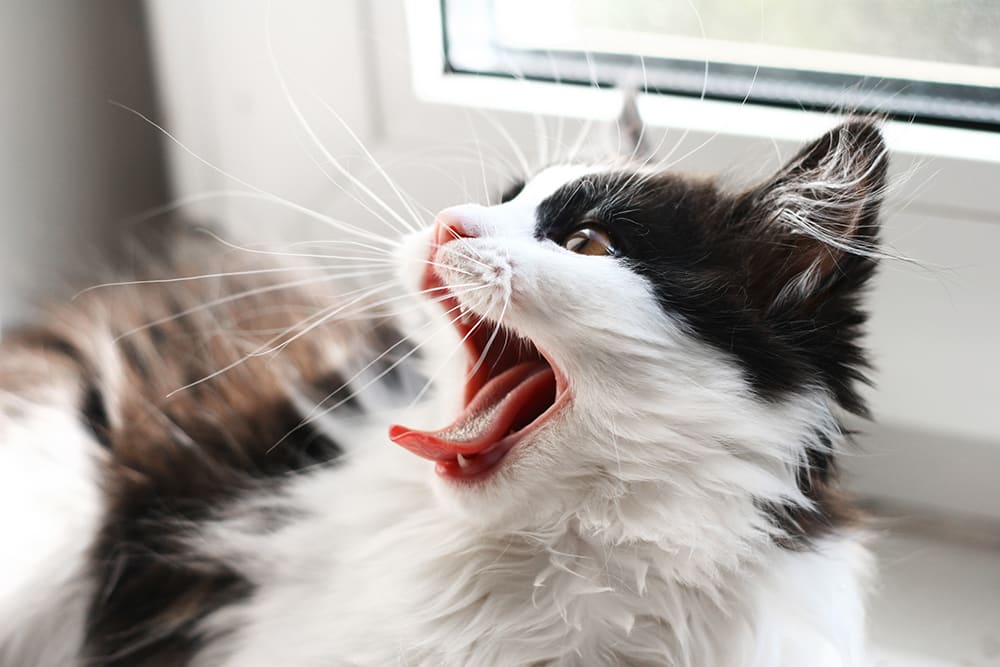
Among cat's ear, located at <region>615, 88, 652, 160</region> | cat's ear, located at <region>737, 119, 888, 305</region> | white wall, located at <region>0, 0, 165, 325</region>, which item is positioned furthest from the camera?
white wall, located at <region>0, 0, 165, 325</region>

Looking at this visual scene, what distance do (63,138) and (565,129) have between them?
0.68 m

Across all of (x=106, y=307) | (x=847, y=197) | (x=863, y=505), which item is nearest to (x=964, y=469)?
(x=863, y=505)

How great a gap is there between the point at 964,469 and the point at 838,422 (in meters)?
0.40

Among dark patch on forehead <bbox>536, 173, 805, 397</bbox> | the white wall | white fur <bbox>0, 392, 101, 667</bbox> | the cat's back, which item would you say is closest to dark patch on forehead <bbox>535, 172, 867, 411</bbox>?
dark patch on forehead <bbox>536, 173, 805, 397</bbox>

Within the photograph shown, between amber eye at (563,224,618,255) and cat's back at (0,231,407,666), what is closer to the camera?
amber eye at (563,224,618,255)

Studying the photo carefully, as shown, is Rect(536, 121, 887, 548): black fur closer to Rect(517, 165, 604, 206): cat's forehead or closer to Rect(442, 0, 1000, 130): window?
Rect(517, 165, 604, 206): cat's forehead

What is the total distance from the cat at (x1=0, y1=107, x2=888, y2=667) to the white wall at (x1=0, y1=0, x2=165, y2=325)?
0.32 m

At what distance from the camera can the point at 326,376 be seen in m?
1.20

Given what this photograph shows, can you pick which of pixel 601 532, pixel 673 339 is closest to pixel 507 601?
pixel 601 532

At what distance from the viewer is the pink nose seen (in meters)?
0.84

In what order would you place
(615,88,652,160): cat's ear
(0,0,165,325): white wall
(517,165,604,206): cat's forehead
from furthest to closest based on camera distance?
(0,0,165,325): white wall < (615,88,652,160): cat's ear < (517,165,604,206): cat's forehead

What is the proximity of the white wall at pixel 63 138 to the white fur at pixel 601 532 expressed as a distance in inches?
26.6

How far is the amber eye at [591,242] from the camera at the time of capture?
0.86 m

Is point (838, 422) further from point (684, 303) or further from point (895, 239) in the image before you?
point (895, 239)
